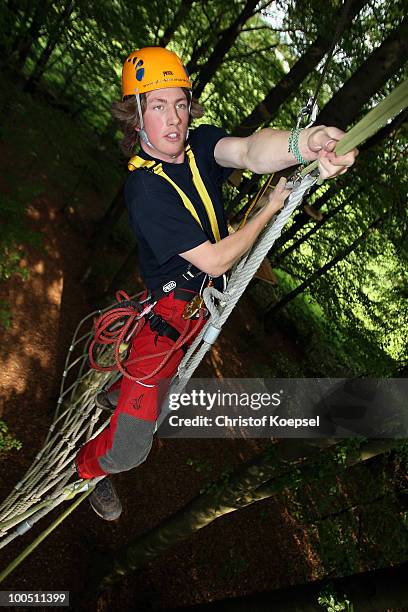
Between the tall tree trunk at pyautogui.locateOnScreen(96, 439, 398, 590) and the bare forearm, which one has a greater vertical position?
the bare forearm

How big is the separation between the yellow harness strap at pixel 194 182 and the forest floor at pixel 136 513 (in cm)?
314

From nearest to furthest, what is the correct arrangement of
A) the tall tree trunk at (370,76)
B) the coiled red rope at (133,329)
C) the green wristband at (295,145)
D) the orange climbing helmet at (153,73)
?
the green wristband at (295,145) < the orange climbing helmet at (153,73) < the coiled red rope at (133,329) < the tall tree trunk at (370,76)

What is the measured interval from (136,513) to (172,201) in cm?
544

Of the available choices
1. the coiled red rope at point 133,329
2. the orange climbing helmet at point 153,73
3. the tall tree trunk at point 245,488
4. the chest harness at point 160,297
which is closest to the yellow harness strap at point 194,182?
the chest harness at point 160,297

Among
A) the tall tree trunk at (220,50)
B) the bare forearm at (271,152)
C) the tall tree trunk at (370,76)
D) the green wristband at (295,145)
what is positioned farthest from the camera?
the tall tree trunk at (220,50)

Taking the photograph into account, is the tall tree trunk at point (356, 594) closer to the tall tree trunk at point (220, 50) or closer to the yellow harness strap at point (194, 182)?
the yellow harness strap at point (194, 182)

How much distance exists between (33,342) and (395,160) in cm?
564

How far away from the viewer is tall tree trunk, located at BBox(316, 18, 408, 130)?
334 centimetres

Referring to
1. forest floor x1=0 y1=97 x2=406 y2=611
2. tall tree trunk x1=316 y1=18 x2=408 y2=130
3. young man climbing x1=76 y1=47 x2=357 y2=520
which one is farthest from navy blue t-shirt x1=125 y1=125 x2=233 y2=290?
forest floor x1=0 y1=97 x2=406 y2=611

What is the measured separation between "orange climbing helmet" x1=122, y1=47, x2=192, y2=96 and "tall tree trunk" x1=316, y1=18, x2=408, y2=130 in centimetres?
160

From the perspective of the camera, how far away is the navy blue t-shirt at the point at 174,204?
2133 millimetres

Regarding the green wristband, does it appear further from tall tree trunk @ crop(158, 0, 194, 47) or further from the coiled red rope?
tall tree trunk @ crop(158, 0, 194, 47)

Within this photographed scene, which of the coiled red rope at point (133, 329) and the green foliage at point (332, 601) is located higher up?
the coiled red rope at point (133, 329)

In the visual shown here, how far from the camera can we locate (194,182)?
94.2 inches
